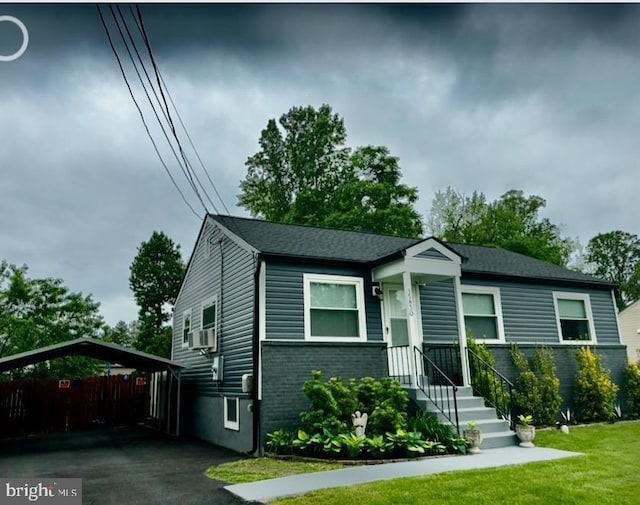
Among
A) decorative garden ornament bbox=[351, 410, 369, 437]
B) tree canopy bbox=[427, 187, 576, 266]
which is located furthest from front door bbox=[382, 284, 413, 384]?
tree canopy bbox=[427, 187, 576, 266]

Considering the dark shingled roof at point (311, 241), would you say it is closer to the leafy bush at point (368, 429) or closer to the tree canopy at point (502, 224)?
the leafy bush at point (368, 429)

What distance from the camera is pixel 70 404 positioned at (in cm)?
1578

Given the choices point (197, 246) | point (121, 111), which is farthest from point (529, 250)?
point (121, 111)

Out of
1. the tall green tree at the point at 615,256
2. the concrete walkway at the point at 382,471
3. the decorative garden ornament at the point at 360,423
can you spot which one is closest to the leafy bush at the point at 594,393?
the concrete walkway at the point at 382,471

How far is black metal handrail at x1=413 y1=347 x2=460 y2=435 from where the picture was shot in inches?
313

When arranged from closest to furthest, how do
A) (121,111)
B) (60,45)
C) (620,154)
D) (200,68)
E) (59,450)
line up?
(60,45) → (200,68) → (121,111) → (59,450) → (620,154)

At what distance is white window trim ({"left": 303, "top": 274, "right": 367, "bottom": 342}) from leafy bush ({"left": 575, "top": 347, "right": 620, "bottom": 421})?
5.48 metres

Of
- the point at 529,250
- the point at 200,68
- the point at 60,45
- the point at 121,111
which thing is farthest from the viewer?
the point at 529,250

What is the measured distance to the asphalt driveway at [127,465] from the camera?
5.49 m

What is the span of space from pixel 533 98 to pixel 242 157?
2381 centimetres

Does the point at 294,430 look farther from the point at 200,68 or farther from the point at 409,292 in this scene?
the point at 200,68

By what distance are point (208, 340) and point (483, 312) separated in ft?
21.4

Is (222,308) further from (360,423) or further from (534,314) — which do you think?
(534,314)

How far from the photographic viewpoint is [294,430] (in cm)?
815
